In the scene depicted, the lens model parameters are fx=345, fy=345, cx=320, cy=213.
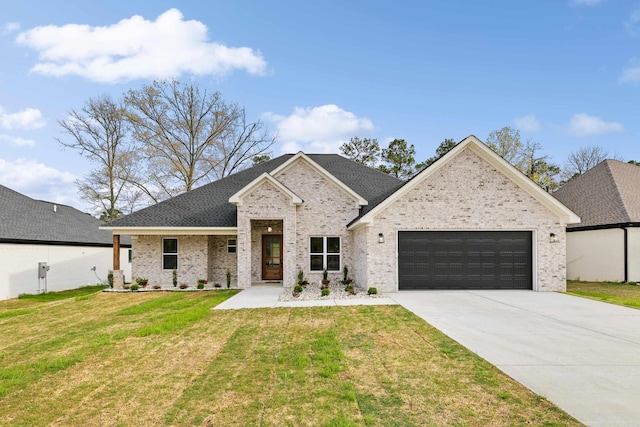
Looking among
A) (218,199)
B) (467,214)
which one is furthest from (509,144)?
(218,199)

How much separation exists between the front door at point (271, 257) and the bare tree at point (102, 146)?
17.6m

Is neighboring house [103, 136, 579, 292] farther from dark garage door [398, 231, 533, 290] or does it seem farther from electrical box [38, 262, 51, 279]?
electrical box [38, 262, 51, 279]

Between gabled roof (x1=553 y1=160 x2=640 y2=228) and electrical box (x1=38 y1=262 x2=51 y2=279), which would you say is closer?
electrical box (x1=38 y1=262 x2=51 y2=279)

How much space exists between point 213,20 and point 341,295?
14.8 meters

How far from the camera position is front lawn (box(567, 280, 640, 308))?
440 inches

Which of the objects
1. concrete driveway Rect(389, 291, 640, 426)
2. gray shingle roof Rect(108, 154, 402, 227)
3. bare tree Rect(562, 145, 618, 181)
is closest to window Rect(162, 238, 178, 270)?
gray shingle roof Rect(108, 154, 402, 227)

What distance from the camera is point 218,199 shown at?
17.5 meters

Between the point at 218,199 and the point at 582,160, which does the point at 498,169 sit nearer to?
the point at 218,199

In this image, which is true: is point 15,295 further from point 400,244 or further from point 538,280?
point 538,280

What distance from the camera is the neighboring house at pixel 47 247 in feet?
49.5

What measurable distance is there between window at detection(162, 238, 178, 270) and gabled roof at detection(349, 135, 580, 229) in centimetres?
895

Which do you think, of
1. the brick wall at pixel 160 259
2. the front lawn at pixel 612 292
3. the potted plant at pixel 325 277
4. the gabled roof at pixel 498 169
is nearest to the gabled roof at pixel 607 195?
the front lawn at pixel 612 292

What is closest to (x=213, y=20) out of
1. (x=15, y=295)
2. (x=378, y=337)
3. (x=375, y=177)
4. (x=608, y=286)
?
(x=375, y=177)

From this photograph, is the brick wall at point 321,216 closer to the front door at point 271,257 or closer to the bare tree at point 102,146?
the front door at point 271,257
